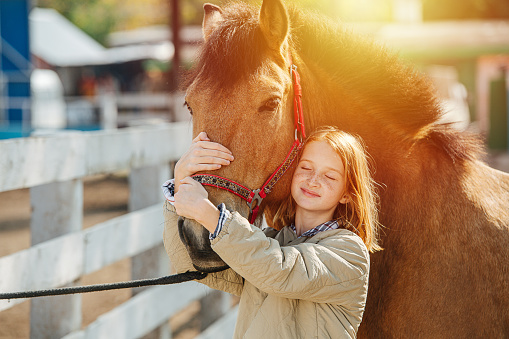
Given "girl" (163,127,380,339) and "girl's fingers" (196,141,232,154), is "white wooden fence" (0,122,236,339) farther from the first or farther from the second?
"girl's fingers" (196,141,232,154)

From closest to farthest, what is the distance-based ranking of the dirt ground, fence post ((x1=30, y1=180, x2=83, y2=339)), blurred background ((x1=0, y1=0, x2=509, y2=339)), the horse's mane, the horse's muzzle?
the horse's muzzle
the horse's mane
fence post ((x1=30, y1=180, x2=83, y2=339))
blurred background ((x1=0, y1=0, x2=509, y2=339))
the dirt ground

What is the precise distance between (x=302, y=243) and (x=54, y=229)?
4.87ft

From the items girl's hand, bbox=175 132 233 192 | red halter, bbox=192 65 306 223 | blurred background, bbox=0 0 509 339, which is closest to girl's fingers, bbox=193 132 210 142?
girl's hand, bbox=175 132 233 192

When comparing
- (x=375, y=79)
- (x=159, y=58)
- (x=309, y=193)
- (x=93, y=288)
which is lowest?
(x=93, y=288)

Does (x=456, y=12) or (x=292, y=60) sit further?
(x=456, y=12)

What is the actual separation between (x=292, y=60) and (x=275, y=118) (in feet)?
1.14

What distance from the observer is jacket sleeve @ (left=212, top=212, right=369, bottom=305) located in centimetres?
184

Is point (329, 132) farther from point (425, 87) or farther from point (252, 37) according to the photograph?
point (425, 87)

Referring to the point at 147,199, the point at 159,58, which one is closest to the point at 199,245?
the point at 147,199

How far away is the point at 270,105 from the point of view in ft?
7.06

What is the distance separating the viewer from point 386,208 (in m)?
2.48

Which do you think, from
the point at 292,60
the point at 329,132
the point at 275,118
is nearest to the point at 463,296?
the point at 329,132

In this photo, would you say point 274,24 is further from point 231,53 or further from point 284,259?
point 284,259

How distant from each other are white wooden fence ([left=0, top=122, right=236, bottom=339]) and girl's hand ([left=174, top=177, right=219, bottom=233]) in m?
0.94
